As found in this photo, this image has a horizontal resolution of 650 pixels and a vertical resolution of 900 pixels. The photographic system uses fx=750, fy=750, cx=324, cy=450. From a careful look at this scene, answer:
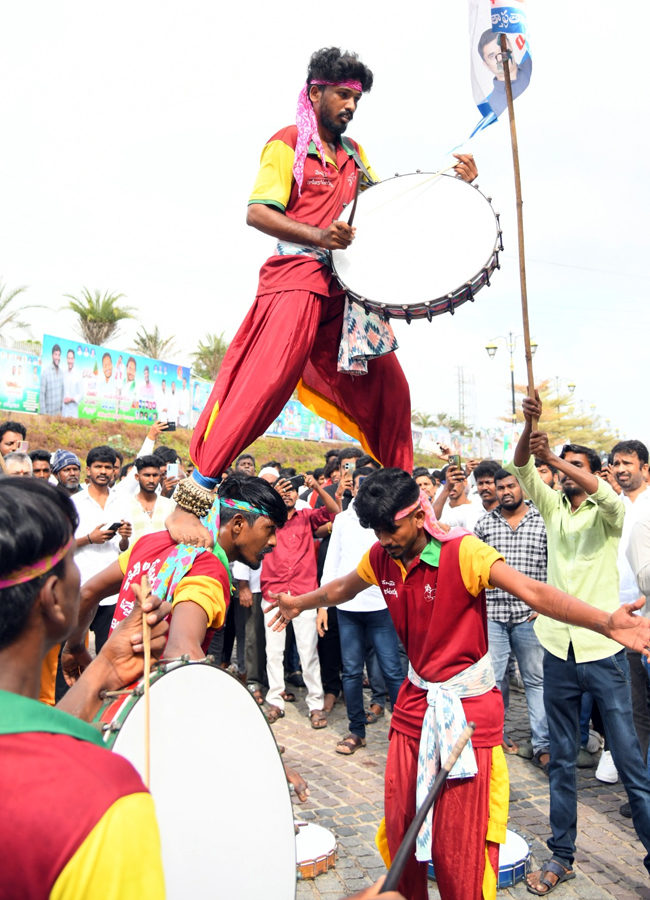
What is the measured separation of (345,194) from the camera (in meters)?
3.24

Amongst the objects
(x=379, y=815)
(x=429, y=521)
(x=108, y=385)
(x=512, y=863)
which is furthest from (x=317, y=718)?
(x=108, y=385)

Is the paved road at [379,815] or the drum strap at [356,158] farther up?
the drum strap at [356,158]

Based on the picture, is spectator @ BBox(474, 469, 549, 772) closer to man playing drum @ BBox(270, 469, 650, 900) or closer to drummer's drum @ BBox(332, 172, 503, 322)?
man playing drum @ BBox(270, 469, 650, 900)

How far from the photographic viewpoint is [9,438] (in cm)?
652

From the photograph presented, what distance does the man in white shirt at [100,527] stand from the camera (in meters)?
5.97

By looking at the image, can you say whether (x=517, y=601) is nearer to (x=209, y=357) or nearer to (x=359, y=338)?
A: (x=359, y=338)

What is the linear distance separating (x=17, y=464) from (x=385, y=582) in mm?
3496

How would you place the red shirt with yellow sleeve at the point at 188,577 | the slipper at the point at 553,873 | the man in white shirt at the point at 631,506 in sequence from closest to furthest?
the red shirt with yellow sleeve at the point at 188,577 < the slipper at the point at 553,873 < the man in white shirt at the point at 631,506

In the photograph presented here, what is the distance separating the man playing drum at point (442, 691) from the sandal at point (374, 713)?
3687 millimetres

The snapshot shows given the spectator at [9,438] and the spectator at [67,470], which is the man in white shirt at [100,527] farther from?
the spectator at [9,438]

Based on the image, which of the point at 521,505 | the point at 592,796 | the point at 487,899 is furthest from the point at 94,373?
the point at 487,899

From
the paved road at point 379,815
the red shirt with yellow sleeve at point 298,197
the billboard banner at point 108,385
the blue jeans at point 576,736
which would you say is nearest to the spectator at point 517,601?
the paved road at point 379,815

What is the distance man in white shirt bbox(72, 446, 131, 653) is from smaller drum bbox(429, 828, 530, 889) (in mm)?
3220

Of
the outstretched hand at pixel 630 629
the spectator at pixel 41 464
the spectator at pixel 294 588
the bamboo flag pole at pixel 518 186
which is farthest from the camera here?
the spectator at pixel 294 588
